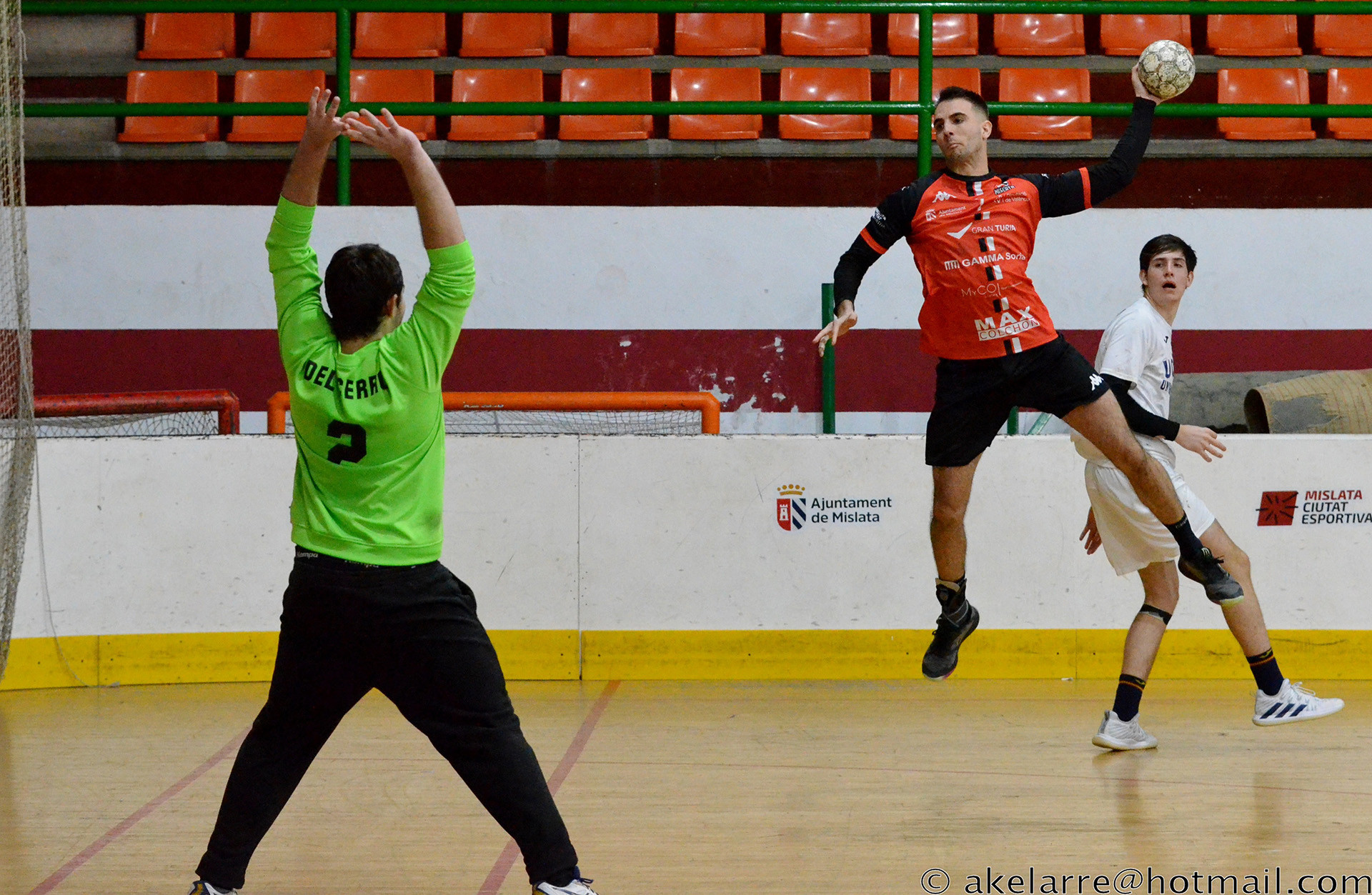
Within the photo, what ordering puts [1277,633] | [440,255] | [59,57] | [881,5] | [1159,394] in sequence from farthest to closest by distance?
[59,57] < [881,5] < [1277,633] < [1159,394] < [440,255]

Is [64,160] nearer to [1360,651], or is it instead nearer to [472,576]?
[472,576]

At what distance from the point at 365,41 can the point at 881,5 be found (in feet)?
16.8

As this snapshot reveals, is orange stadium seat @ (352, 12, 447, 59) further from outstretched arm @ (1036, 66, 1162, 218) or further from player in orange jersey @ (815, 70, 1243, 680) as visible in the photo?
outstretched arm @ (1036, 66, 1162, 218)

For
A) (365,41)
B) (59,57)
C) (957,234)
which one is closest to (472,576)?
(957,234)

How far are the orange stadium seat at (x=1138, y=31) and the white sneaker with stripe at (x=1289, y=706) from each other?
22.6ft

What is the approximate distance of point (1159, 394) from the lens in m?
5.86

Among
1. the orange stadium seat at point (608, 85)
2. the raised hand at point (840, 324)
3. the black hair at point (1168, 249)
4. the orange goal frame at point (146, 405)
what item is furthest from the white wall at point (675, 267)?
the raised hand at point (840, 324)

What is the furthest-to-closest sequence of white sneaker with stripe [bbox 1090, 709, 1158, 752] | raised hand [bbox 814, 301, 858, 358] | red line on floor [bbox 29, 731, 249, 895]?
white sneaker with stripe [bbox 1090, 709, 1158, 752] → raised hand [bbox 814, 301, 858, 358] → red line on floor [bbox 29, 731, 249, 895]

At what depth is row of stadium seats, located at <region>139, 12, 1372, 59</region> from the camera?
36.9 ft

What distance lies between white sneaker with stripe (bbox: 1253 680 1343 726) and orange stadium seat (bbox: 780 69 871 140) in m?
5.75

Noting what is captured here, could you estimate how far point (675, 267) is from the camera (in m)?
8.70

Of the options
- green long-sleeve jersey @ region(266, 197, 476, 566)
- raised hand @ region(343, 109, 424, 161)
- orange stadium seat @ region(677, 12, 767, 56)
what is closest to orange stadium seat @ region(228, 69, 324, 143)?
orange stadium seat @ region(677, 12, 767, 56)

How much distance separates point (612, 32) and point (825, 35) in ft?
5.84

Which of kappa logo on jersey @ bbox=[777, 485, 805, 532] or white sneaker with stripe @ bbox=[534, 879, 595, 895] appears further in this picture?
kappa logo on jersey @ bbox=[777, 485, 805, 532]
